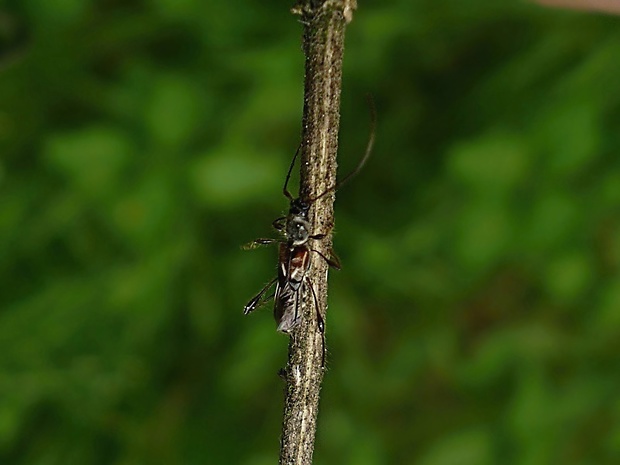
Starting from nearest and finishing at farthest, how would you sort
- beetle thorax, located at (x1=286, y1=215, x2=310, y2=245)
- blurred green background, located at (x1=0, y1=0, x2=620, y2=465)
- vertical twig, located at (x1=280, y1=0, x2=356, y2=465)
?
vertical twig, located at (x1=280, y1=0, x2=356, y2=465)
beetle thorax, located at (x1=286, y1=215, x2=310, y2=245)
blurred green background, located at (x1=0, y1=0, x2=620, y2=465)

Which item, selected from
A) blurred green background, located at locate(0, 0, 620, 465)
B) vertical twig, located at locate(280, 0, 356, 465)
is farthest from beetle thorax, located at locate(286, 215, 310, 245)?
blurred green background, located at locate(0, 0, 620, 465)

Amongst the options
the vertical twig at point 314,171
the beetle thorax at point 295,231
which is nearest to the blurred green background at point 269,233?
the beetle thorax at point 295,231

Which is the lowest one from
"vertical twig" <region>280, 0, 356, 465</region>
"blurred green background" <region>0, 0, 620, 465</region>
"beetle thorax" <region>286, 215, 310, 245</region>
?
"vertical twig" <region>280, 0, 356, 465</region>

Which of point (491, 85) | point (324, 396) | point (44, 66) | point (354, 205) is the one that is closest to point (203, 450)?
point (324, 396)

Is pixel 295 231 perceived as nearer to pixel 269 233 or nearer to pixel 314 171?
pixel 314 171

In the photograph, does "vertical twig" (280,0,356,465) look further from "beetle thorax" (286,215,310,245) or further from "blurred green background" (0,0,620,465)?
"blurred green background" (0,0,620,465)

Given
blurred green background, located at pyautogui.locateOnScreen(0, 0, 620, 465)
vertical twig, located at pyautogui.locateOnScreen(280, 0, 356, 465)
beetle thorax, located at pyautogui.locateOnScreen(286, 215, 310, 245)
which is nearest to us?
vertical twig, located at pyautogui.locateOnScreen(280, 0, 356, 465)

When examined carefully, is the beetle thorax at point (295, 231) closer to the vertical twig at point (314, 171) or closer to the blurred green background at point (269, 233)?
the vertical twig at point (314, 171)
